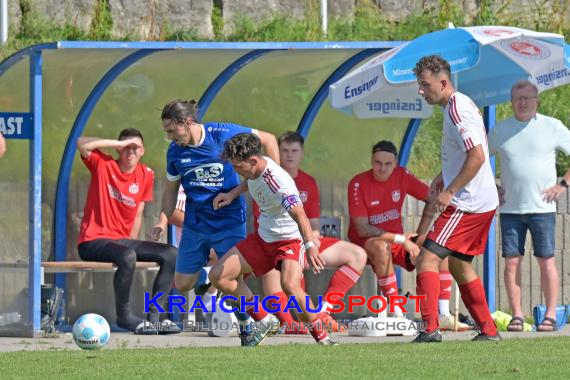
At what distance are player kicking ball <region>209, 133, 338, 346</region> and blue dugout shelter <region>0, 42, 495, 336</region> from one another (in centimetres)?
190

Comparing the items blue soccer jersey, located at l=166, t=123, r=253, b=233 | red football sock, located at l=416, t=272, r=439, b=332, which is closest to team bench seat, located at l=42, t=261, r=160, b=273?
blue soccer jersey, located at l=166, t=123, r=253, b=233

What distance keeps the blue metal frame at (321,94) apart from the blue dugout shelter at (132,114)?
0.01 m

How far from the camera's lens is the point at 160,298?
14.0 meters

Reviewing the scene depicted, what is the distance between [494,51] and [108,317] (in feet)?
14.9

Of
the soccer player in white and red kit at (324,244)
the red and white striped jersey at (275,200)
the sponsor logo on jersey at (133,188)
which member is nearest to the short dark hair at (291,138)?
the soccer player in white and red kit at (324,244)

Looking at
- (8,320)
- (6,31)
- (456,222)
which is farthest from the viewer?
(6,31)

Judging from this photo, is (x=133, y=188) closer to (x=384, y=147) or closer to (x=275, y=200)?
(x=384, y=147)

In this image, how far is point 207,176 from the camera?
12266mm

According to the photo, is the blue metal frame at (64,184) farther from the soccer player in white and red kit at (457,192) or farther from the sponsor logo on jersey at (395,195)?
the soccer player in white and red kit at (457,192)

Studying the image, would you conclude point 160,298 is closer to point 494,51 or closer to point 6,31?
point 494,51

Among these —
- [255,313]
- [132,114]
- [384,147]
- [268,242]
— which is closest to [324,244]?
[384,147]

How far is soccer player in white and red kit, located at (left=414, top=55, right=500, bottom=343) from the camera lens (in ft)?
36.0

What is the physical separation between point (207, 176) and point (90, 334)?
69.5 inches

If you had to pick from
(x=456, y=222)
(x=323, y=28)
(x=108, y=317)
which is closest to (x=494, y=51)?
(x=456, y=222)
